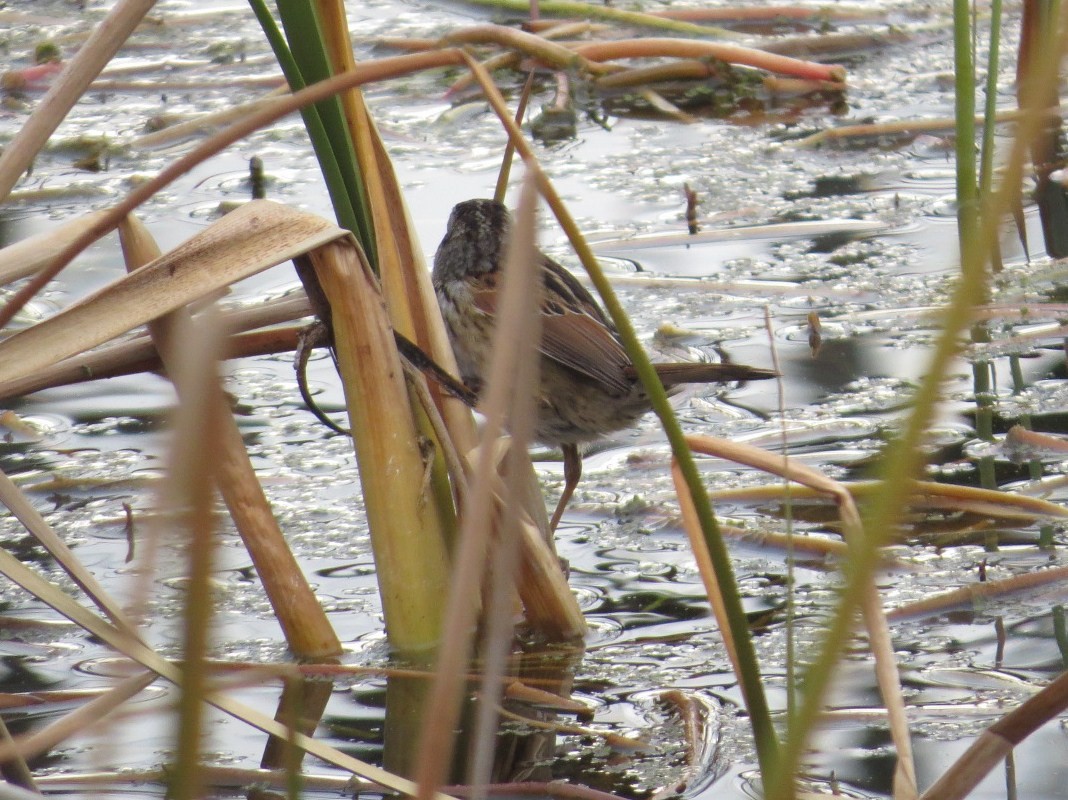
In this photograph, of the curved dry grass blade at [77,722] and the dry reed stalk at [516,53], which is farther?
the dry reed stalk at [516,53]

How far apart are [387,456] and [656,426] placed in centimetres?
159

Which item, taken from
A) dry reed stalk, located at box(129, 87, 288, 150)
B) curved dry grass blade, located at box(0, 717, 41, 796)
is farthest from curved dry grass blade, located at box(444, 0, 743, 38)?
curved dry grass blade, located at box(0, 717, 41, 796)

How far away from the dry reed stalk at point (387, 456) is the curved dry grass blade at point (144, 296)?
216 millimetres

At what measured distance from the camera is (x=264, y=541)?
8.64ft

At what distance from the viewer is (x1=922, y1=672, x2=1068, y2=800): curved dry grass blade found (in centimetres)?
157

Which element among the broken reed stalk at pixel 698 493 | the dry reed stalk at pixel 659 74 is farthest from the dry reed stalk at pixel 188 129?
the broken reed stalk at pixel 698 493

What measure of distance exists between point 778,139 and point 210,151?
4528 millimetres

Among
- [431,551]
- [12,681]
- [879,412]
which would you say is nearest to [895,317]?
[879,412]

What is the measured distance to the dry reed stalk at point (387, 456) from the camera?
2.49 m

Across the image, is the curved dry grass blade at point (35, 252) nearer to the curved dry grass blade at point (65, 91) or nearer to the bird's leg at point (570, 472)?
the curved dry grass blade at point (65, 91)

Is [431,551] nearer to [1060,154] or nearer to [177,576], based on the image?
[177,576]

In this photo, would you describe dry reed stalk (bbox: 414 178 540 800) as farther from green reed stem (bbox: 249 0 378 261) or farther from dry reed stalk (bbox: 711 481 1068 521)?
dry reed stalk (bbox: 711 481 1068 521)

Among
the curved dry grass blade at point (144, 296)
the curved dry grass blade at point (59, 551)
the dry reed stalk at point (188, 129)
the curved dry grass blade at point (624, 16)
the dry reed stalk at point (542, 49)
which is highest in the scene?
the curved dry grass blade at point (624, 16)

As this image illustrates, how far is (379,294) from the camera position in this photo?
8.27ft
